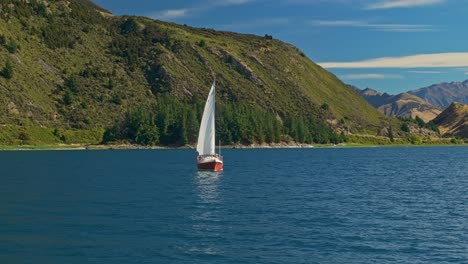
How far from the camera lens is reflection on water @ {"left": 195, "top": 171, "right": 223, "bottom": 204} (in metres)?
76.3

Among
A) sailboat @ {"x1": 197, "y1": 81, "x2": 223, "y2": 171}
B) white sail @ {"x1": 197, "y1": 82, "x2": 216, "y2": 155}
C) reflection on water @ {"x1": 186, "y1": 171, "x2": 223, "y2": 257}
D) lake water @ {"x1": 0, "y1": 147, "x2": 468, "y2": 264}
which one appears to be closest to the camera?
lake water @ {"x1": 0, "y1": 147, "x2": 468, "y2": 264}

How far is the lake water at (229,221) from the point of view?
140 feet

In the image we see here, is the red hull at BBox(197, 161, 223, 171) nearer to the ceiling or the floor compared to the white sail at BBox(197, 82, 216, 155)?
nearer to the floor

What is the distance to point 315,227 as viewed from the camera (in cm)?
5384

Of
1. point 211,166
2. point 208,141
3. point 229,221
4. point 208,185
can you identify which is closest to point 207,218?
point 229,221

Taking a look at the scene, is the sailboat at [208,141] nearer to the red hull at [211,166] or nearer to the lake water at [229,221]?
the red hull at [211,166]

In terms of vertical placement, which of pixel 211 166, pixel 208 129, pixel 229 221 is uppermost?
pixel 208 129

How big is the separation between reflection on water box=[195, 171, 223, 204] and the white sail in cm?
528

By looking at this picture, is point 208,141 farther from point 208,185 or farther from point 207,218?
point 207,218

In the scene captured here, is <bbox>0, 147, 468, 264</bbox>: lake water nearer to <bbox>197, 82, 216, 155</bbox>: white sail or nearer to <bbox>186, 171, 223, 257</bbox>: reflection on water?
<bbox>186, 171, 223, 257</bbox>: reflection on water

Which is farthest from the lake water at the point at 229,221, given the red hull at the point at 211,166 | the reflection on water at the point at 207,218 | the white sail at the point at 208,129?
the red hull at the point at 211,166

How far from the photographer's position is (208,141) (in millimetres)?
118688

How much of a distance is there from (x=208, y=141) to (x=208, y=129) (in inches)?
117

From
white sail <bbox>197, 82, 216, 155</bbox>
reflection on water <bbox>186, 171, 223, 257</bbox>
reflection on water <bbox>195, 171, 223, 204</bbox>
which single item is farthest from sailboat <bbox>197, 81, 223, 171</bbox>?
reflection on water <bbox>186, 171, 223, 257</bbox>
